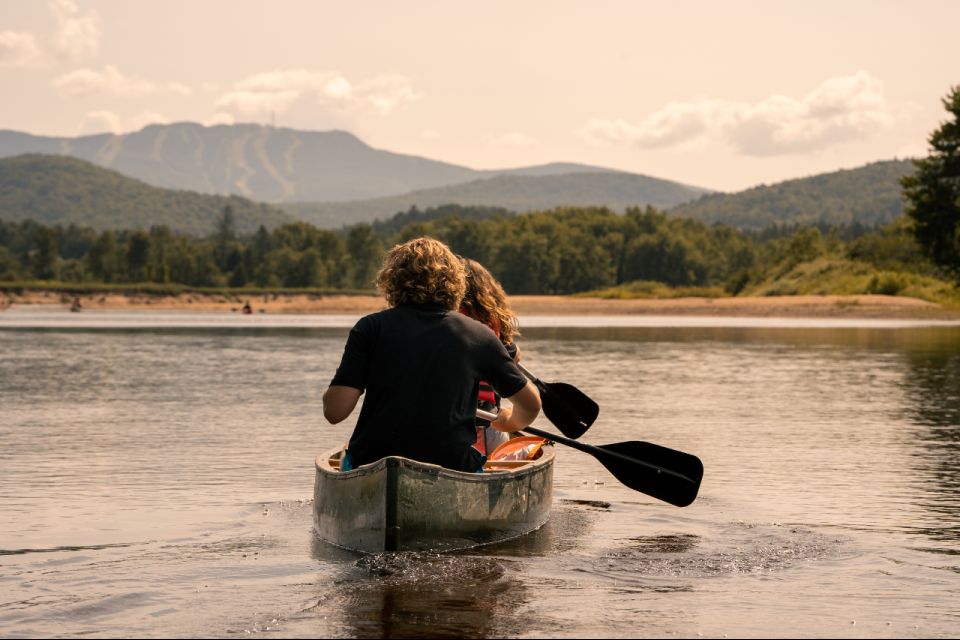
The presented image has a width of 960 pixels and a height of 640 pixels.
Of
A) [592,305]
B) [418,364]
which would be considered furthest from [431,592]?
[592,305]

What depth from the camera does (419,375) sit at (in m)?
9.34

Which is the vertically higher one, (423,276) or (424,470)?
(423,276)

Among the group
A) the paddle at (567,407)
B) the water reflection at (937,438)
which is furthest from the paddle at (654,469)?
the water reflection at (937,438)

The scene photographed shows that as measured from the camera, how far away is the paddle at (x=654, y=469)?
40.2 ft

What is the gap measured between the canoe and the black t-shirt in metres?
0.26

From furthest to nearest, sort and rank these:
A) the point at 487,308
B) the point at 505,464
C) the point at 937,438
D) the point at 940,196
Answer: the point at 940,196 < the point at 937,438 < the point at 505,464 < the point at 487,308

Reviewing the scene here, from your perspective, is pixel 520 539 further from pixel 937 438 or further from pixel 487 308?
pixel 937 438

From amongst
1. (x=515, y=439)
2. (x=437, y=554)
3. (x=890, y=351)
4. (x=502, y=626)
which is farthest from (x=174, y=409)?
(x=890, y=351)

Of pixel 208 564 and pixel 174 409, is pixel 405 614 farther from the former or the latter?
pixel 174 409

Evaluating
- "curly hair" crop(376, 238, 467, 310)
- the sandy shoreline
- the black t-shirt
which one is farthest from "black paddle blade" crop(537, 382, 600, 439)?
the sandy shoreline

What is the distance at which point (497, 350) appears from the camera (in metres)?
Answer: 9.46

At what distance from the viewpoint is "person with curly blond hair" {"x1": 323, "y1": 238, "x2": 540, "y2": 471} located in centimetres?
930

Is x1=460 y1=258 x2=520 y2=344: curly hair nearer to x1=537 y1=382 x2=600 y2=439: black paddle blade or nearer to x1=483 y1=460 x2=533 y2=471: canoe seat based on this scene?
x1=483 y1=460 x2=533 y2=471: canoe seat

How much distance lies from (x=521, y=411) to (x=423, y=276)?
4.96 feet
